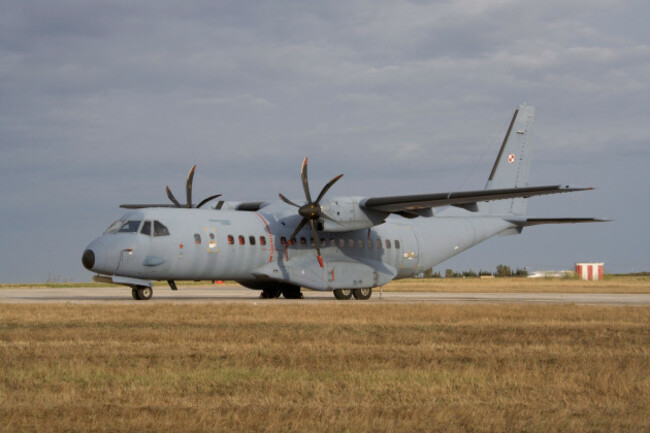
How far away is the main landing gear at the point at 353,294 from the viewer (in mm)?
35281

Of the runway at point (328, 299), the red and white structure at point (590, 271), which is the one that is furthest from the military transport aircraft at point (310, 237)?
the red and white structure at point (590, 271)

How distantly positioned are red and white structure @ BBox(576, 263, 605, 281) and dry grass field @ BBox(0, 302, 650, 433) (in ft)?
165

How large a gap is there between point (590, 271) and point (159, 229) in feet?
156

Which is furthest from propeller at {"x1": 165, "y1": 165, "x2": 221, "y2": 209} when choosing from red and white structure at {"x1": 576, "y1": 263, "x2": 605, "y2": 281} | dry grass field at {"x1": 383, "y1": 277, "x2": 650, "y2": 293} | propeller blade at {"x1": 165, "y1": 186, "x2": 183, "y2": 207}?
red and white structure at {"x1": 576, "y1": 263, "x2": 605, "y2": 281}

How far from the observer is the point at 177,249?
29.8 meters

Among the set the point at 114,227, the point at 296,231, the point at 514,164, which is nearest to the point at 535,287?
the point at 514,164

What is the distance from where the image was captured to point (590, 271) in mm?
67938

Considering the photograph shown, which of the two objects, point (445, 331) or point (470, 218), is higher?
point (470, 218)

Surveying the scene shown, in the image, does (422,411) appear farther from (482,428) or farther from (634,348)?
(634,348)

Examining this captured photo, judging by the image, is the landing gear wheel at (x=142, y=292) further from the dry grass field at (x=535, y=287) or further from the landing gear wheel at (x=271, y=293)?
the dry grass field at (x=535, y=287)

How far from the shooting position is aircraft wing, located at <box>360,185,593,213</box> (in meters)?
31.3

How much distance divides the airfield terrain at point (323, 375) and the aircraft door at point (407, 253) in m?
17.7

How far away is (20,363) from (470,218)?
30.4 meters

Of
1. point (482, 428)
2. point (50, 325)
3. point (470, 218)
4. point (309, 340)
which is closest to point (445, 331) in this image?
point (309, 340)
